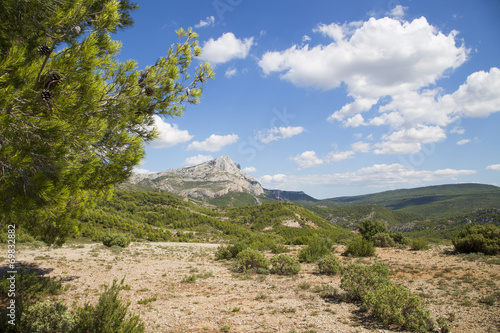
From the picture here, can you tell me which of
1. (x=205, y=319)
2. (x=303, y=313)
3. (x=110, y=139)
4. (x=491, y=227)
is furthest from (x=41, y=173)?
(x=491, y=227)

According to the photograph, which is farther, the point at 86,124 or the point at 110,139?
the point at 110,139

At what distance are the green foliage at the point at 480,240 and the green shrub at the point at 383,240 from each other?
4.86 m

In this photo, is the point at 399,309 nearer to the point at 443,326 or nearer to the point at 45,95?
the point at 443,326

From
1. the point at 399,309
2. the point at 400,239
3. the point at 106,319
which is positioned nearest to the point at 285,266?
the point at 399,309

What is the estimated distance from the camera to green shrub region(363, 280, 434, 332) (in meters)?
5.41

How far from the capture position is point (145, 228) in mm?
38344

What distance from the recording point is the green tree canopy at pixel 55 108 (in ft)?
9.70

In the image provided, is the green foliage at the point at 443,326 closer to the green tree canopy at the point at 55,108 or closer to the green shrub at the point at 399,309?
the green shrub at the point at 399,309

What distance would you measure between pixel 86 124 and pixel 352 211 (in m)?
142

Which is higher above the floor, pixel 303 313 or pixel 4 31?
pixel 4 31

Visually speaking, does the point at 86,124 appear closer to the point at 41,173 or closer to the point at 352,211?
the point at 41,173

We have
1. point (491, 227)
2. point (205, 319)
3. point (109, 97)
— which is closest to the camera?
point (109, 97)

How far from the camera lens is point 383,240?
68.0 feet

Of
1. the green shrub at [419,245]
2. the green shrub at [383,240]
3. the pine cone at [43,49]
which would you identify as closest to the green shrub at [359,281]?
the pine cone at [43,49]
